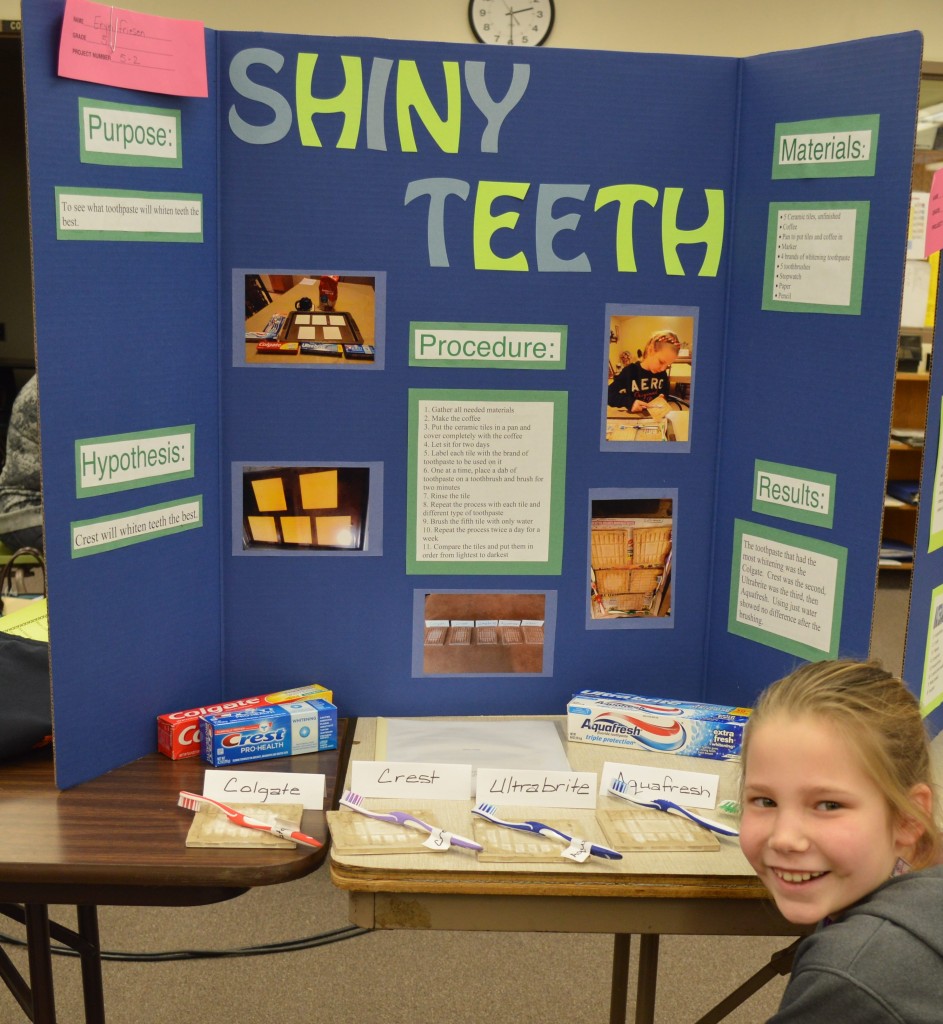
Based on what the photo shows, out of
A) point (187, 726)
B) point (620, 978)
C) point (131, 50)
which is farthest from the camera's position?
point (620, 978)

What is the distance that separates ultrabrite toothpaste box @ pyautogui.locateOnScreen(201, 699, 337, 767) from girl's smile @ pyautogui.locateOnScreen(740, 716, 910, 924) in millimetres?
621

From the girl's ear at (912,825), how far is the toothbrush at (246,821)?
0.60m

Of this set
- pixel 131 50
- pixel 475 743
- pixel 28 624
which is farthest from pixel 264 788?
pixel 131 50

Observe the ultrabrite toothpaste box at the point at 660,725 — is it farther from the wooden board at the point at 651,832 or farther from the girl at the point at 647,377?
the girl at the point at 647,377

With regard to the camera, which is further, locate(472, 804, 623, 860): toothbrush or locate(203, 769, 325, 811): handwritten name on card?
locate(203, 769, 325, 811): handwritten name on card

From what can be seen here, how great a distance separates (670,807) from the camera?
1.31 meters

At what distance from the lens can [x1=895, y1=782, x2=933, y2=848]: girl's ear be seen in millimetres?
1058

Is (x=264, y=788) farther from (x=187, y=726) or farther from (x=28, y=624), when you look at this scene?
(x=28, y=624)

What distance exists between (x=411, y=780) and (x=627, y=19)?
4957mm

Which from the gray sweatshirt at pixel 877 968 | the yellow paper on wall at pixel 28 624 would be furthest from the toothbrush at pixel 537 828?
the yellow paper on wall at pixel 28 624

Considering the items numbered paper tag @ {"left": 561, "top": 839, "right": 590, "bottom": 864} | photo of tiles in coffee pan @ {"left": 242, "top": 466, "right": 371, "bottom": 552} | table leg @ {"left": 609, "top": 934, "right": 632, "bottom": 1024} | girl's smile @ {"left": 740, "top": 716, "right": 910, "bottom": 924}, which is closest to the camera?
girl's smile @ {"left": 740, "top": 716, "right": 910, "bottom": 924}

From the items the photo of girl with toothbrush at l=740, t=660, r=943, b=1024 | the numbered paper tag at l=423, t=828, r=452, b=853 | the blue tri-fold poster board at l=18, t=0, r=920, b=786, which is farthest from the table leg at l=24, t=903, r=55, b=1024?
the photo of girl with toothbrush at l=740, t=660, r=943, b=1024

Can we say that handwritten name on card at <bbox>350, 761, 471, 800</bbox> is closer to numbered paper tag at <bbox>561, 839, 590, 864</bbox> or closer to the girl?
numbered paper tag at <bbox>561, 839, 590, 864</bbox>

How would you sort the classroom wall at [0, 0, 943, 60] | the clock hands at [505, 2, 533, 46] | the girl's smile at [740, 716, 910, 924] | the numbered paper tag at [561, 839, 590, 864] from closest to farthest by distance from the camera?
the girl's smile at [740, 716, 910, 924] < the numbered paper tag at [561, 839, 590, 864] < the classroom wall at [0, 0, 943, 60] < the clock hands at [505, 2, 533, 46]
